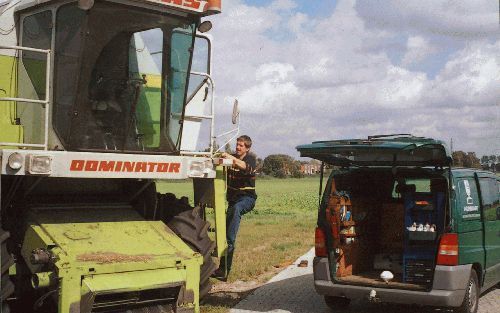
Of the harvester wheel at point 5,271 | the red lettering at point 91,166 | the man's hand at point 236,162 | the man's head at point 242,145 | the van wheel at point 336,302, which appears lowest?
the van wheel at point 336,302

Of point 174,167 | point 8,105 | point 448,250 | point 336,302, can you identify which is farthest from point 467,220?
point 8,105

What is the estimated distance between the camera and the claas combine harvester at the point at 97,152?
22.8 feet

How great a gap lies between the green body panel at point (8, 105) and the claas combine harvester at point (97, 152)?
12 millimetres

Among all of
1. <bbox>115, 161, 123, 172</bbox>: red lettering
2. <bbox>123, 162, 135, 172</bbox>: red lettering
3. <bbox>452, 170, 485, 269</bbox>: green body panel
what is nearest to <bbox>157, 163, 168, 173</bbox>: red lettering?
<bbox>123, 162, 135, 172</bbox>: red lettering

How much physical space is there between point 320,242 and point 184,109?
247 cm

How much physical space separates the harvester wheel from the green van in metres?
3.73

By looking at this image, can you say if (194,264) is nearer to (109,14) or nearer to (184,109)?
(184,109)

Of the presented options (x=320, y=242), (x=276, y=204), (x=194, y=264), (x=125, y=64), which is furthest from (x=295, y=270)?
(x=276, y=204)

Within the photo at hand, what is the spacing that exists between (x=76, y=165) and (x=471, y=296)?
500cm

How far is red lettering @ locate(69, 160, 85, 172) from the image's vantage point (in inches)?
284

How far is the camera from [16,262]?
7449mm

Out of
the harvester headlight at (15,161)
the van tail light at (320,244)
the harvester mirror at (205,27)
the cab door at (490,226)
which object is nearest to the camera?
the harvester headlight at (15,161)

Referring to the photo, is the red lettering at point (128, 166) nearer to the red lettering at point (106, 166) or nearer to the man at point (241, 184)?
the red lettering at point (106, 166)

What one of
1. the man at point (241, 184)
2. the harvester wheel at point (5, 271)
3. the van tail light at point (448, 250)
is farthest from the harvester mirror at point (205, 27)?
the van tail light at point (448, 250)
